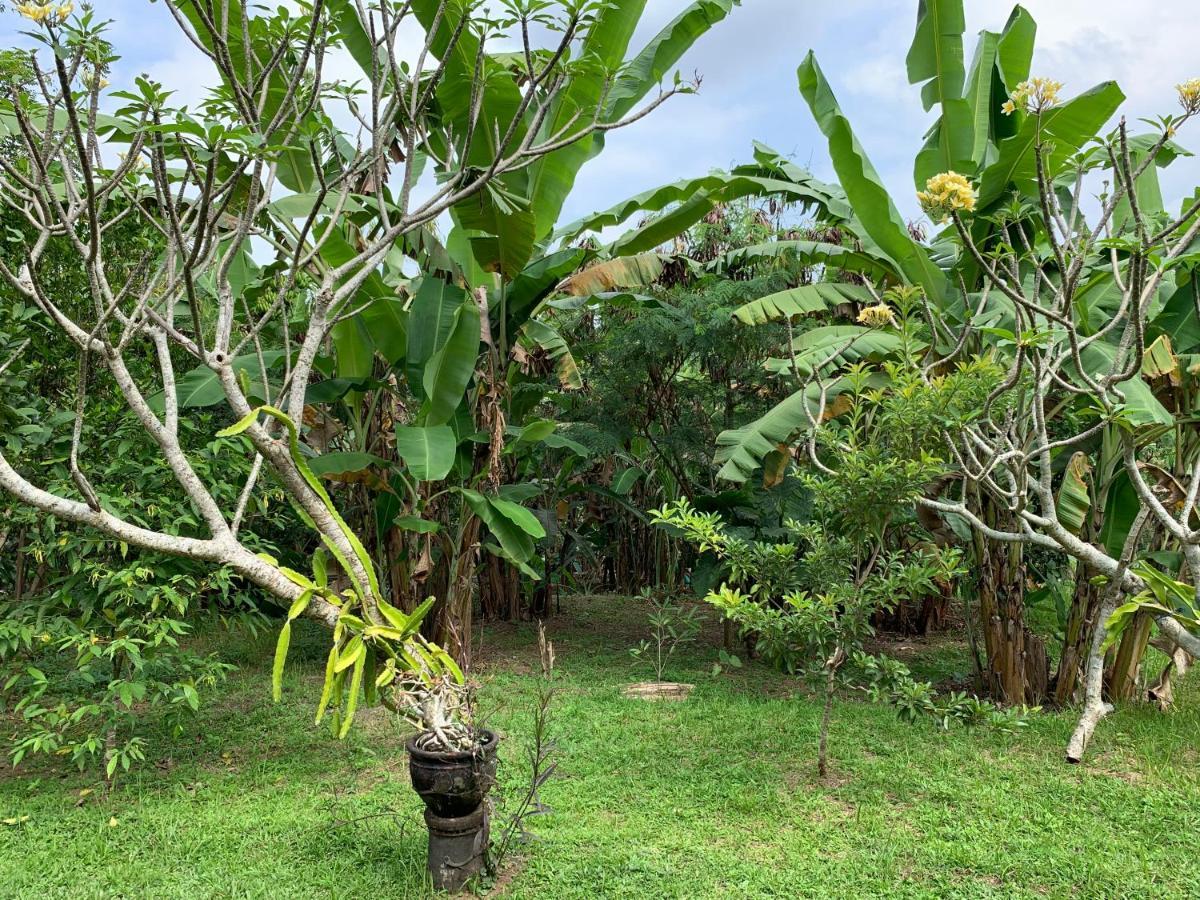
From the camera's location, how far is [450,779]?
9.35ft

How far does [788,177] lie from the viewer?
6594 mm

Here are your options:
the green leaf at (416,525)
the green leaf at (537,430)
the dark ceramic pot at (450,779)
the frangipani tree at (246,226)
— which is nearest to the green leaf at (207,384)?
the frangipani tree at (246,226)

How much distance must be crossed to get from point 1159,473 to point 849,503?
211 cm

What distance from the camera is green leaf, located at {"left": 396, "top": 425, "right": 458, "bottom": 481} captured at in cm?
427

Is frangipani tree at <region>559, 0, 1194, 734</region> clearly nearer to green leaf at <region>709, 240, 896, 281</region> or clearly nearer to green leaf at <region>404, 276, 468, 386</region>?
green leaf at <region>709, 240, 896, 281</region>

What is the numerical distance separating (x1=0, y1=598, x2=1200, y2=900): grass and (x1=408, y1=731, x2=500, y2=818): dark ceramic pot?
0.31m

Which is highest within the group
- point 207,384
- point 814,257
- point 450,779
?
point 814,257

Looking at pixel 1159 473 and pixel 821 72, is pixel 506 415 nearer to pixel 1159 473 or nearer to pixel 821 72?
pixel 821 72

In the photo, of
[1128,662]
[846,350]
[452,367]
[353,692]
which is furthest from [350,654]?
[1128,662]

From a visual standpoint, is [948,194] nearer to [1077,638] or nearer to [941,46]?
[941,46]

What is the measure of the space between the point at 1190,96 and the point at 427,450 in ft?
11.5

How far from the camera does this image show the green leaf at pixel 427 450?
4266 mm

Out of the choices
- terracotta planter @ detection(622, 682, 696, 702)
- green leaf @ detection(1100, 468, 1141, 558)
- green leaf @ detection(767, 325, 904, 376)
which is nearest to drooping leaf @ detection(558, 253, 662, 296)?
green leaf @ detection(767, 325, 904, 376)

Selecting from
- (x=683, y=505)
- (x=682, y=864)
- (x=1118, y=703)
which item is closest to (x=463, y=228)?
(x=683, y=505)
